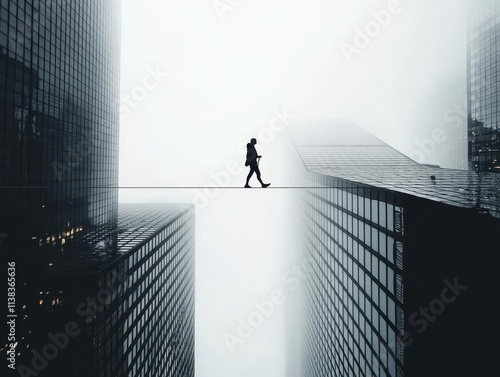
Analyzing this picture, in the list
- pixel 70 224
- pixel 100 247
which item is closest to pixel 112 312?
pixel 100 247

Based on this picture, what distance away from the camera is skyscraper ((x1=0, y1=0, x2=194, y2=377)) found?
29.5m

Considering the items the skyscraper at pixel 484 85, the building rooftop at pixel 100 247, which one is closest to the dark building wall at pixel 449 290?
the building rooftop at pixel 100 247

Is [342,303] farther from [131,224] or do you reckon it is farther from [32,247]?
[131,224]

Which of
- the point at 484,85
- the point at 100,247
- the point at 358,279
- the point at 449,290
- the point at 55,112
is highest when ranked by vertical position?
the point at 484,85

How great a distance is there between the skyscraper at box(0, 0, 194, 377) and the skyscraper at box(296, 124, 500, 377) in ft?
73.6

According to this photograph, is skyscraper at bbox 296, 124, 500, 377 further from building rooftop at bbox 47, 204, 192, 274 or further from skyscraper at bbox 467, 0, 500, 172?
skyscraper at bbox 467, 0, 500, 172

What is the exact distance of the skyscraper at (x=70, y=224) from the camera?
29.5 m

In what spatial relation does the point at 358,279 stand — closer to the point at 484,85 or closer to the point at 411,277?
the point at 411,277

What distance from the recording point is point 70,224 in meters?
44.5

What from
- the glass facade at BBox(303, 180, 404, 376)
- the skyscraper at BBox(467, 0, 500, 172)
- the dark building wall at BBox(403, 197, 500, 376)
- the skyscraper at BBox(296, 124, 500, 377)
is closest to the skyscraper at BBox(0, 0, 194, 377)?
the glass facade at BBox(303, 180, 404, 376)

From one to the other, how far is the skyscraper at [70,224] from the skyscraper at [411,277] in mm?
22438

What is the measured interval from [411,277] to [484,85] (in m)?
66.5

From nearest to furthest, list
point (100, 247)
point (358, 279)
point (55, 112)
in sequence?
point (358, 279) < point (100, 247) < point (55, 112)

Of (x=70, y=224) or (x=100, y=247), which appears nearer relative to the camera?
(x=100, y=247)
